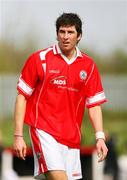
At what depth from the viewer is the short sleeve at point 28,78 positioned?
9234 mm

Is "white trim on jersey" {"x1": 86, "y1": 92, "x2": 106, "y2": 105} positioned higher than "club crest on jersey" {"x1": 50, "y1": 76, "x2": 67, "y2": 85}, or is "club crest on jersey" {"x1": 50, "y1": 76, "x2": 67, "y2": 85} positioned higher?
"club crest on jersey" {"x1": 50, "y1": 76, "x2": 67, "y2": 85}

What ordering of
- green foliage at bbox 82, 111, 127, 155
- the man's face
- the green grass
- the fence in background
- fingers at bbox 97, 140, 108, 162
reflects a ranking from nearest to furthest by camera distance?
the man's face
fingers at bbox 97, 140, 108, 162
the green grass
green foliage at bbox 82, 111, 127, 155
the fence in background

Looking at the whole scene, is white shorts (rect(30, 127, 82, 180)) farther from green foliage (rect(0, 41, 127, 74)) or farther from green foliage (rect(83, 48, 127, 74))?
green foliage (rect(83, 48, 127, 74))

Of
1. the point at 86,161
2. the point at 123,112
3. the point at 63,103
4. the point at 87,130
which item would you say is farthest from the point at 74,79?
the point at 123,112

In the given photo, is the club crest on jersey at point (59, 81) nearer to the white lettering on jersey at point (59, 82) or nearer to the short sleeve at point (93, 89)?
the white lettering on jersey at point (59, 82)

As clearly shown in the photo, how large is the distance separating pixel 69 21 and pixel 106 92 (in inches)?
927

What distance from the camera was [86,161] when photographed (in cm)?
2020

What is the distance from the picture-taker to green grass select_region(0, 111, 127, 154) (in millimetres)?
27453

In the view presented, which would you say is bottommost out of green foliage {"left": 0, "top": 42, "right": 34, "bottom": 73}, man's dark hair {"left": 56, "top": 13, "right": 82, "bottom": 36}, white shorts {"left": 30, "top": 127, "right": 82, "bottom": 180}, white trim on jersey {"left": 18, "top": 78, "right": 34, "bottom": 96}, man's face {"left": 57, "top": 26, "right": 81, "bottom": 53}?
green foliage {"left": 0, "top": 42, "right": 34, "bottom": 73}

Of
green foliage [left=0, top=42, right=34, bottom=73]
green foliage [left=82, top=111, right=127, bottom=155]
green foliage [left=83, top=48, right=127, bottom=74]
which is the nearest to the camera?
green foliage [left=82, top=111, right=127, bottom=155]

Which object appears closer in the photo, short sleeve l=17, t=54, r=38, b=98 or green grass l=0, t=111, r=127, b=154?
short sleeve l=17, t=54, r=38, b=98

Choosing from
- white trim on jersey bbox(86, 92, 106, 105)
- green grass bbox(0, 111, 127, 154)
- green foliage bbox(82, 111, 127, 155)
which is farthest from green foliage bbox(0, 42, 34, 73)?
white trim on jersey bbox(86, 92, 106, 105)

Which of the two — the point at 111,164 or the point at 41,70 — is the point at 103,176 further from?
the point at 41,70

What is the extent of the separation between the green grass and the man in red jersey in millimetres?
15623
